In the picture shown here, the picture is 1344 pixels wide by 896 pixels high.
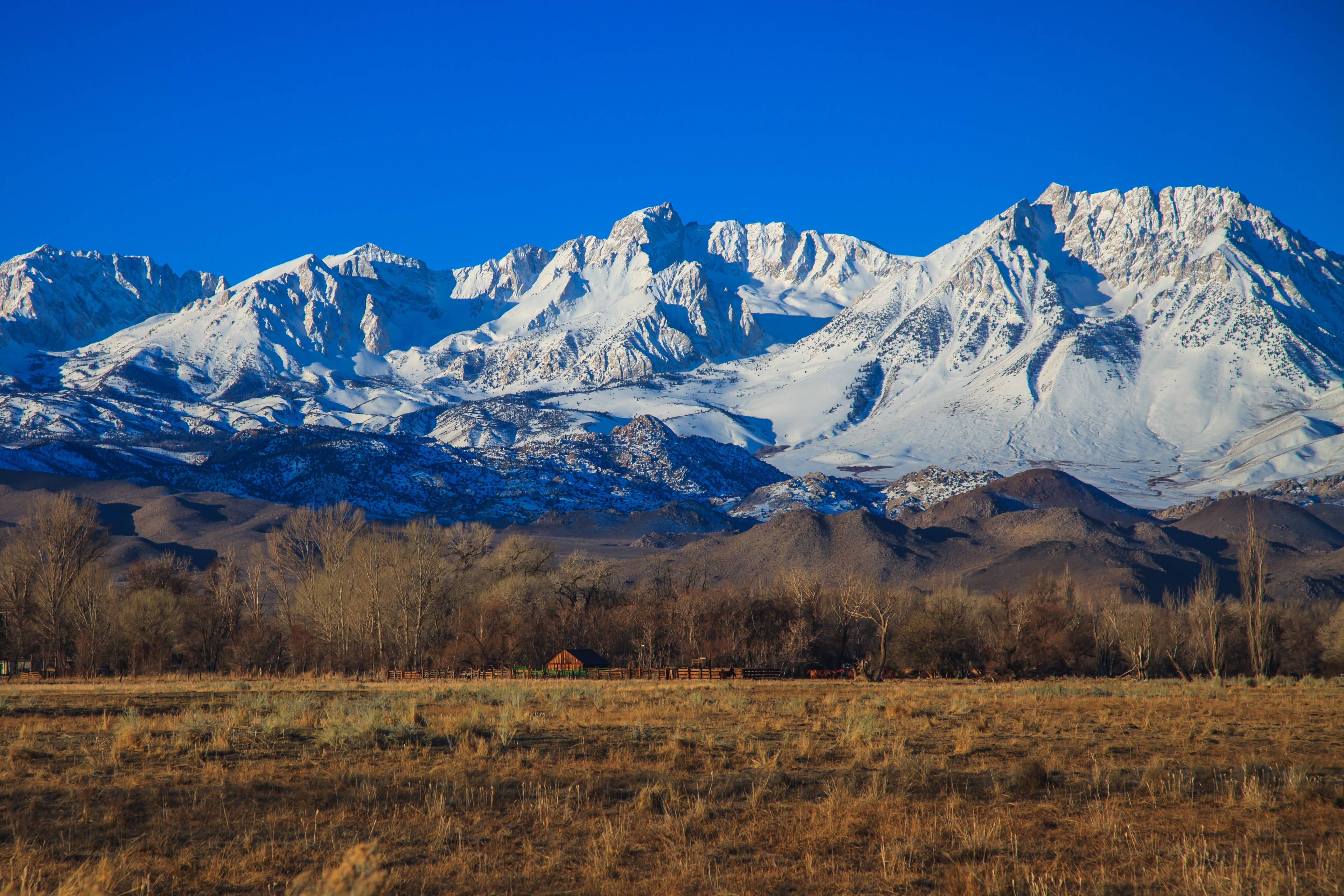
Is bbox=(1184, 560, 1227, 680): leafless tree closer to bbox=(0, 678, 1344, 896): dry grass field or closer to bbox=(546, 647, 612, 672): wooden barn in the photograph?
bbox=(546, 647, 612, 672): wooden barn

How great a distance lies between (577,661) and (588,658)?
1.61 metres

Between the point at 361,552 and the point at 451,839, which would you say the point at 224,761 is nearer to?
the point at 451,839

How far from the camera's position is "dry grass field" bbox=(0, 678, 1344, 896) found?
9109 millimetres

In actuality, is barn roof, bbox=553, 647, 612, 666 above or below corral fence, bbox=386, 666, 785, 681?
above

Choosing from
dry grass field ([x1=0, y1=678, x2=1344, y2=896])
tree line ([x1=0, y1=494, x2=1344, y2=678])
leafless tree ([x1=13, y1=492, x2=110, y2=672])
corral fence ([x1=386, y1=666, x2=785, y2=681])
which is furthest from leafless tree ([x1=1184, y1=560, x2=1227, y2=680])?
leafless tree ([x1=13, y1=492, x2=110, y2=672])

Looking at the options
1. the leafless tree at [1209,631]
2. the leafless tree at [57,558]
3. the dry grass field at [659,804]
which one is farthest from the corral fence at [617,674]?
the dry grass field at [659,804]

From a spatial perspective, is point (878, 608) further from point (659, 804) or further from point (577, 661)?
point (659, 804)

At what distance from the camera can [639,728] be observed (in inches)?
739

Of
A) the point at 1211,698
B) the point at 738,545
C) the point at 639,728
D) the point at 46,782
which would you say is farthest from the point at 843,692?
the point at 738,545

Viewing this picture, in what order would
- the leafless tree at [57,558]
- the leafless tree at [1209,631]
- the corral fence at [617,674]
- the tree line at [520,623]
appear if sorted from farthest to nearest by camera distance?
1. the leafless tree at [1209,631]
2. the tree line at [520,623]
3. the leafless tree at [57,558]
4. the corral fence at [617,674]

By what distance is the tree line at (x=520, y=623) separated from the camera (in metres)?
57.0

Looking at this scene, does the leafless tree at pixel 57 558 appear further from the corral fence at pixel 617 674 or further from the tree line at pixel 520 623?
the corral fence at pixel 617 674

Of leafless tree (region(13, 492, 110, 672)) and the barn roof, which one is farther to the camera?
the barn roof

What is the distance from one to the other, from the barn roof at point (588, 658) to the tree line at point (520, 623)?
2309 millimetres
